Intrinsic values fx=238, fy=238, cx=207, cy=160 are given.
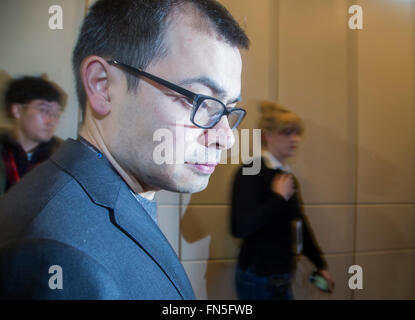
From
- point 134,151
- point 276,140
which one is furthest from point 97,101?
point 276,140

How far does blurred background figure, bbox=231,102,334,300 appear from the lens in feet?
2.91

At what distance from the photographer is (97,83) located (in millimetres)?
540

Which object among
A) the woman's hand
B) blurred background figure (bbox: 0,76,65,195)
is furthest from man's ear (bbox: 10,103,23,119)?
the woman's hand

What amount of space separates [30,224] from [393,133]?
4.07 ft

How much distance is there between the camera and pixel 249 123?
860 mm

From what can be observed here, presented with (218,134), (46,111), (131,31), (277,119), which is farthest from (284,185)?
(46,111)

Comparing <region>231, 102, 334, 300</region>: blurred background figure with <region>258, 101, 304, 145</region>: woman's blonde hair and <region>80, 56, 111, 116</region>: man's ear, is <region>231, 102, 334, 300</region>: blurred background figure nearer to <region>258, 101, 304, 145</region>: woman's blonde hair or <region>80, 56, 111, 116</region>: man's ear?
<region>258, 101, 304, 145</region>: woman's blonde hair

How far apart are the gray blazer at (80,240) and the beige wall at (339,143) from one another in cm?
42

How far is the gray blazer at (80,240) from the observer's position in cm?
35

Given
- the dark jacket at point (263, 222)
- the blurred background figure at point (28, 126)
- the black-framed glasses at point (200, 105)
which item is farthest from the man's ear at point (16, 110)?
the dark jacket at point (263, 222)

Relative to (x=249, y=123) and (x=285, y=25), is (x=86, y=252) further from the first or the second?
(x=285, y=25)

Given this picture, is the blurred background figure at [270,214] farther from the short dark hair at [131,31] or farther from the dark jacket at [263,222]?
the short dark hair at [131,31]

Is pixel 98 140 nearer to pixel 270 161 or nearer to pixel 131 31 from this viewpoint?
pixel 131 31

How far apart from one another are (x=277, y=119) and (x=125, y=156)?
0.59 m
